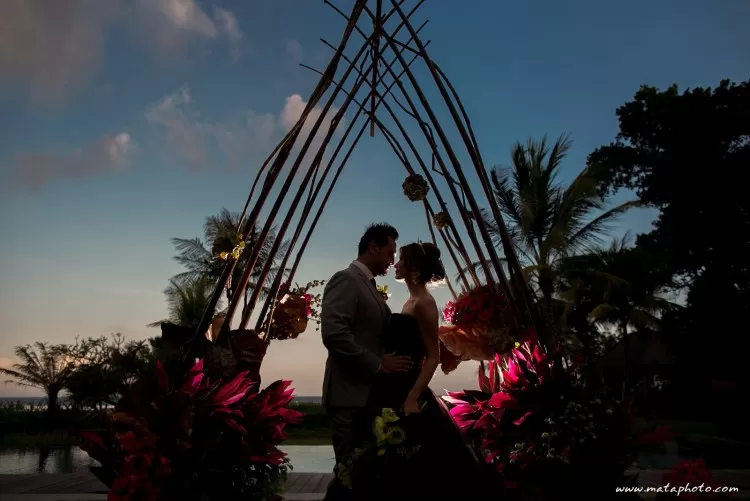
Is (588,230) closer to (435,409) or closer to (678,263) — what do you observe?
(678,263)

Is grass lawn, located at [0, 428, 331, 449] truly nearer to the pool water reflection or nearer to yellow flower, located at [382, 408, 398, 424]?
the pool water reflection

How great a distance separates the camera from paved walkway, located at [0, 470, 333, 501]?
5.00m

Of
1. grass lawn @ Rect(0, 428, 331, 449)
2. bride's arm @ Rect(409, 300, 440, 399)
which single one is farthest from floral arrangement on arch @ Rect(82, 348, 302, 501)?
grass lawn @ Rect(0, 428, 331, 449)

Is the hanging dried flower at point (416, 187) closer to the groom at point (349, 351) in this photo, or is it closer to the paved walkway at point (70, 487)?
the groom at point (349, 351)

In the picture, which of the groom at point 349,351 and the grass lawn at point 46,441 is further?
the grass lawn at point 46,441

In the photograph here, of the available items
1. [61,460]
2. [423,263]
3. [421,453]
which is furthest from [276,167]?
[61,460]

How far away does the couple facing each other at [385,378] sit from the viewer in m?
2.89

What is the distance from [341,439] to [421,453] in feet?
1.46

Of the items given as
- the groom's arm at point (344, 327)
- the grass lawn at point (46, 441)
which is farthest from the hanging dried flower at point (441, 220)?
the grass lawn at point (46, 441)

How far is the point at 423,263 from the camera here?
3.49 meters

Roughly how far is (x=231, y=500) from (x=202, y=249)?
61.1ft

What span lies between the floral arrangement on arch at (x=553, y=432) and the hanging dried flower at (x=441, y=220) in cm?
158

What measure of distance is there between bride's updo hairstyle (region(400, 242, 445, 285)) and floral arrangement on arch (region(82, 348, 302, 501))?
1.15 m

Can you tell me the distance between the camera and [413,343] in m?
3.23
